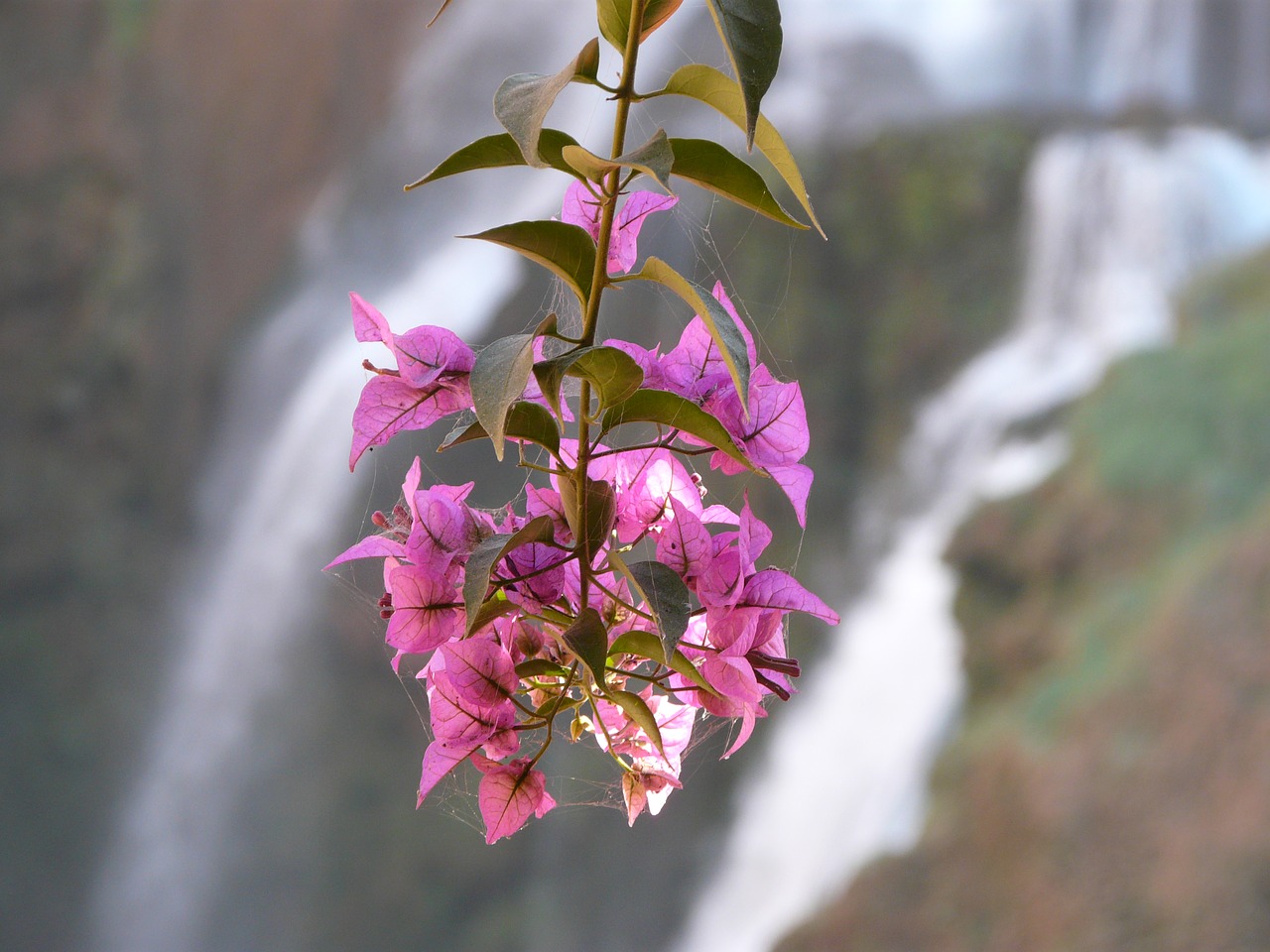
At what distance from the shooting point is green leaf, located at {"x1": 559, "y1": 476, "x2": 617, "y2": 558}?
1.09 ft

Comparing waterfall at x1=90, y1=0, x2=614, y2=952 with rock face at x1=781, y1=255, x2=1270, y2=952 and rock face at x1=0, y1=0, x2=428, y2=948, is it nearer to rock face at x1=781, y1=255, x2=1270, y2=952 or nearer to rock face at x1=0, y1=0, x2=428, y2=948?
rock face at x1=0, y1=0, x2=428, y2=948

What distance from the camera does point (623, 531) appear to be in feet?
1.22

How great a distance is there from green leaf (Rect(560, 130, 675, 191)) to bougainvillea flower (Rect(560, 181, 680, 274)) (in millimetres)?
51

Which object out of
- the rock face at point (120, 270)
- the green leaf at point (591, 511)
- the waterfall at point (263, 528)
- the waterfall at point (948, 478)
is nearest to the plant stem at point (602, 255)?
the green leaf at point (591, 511)

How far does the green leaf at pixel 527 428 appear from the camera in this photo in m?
0.33

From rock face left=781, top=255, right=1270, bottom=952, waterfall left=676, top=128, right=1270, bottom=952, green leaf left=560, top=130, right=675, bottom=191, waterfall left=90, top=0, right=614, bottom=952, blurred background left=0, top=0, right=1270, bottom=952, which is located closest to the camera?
green leaf left=560, top=130, right=675, bottom=191

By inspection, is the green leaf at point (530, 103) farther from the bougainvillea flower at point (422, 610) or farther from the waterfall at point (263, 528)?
the waterfall at point (263, 528)

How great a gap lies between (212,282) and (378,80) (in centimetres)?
103

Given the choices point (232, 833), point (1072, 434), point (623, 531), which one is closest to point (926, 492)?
point (1072, 434)

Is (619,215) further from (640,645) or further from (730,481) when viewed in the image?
(730,481)

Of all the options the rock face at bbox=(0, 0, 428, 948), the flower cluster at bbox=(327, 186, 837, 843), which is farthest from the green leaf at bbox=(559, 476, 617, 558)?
the rock face at bbox=(0, 0, 428, 948)

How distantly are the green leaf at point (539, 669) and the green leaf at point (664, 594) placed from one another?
0.04 metres

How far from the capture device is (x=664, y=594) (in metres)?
0.33

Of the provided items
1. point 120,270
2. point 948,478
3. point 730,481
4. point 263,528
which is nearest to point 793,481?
point 730,481
